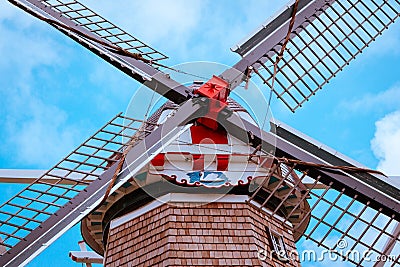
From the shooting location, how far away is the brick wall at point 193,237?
5.32m

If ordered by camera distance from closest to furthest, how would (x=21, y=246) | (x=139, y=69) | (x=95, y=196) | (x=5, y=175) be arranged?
1. (x=21, y=246)
2. (x=95, y=196)
3. (x=139, y=69)
4. (x=5, y=175)

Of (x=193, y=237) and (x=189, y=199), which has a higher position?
(x=189, y=199)

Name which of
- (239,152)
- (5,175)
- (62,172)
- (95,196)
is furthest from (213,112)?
(5,175)

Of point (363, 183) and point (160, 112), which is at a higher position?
point (160, 112)

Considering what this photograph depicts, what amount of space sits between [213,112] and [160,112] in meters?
1.43

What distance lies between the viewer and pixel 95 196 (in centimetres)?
521

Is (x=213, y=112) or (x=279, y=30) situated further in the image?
(x=279, y=30)

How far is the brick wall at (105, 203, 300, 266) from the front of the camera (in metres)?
→ 5.32

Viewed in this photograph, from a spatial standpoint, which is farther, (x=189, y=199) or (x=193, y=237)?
(x=189, y=199)

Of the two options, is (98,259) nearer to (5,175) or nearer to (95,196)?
(5,175)

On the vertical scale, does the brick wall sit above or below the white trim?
below

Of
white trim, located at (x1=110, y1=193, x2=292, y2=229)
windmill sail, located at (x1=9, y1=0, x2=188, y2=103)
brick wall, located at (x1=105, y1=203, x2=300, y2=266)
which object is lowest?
brick wall, located at (x1=105, y1=203, x2=300, y2=266)

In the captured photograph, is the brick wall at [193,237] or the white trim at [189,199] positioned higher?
the white trim at [189,199]

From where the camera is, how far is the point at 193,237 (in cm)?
546
